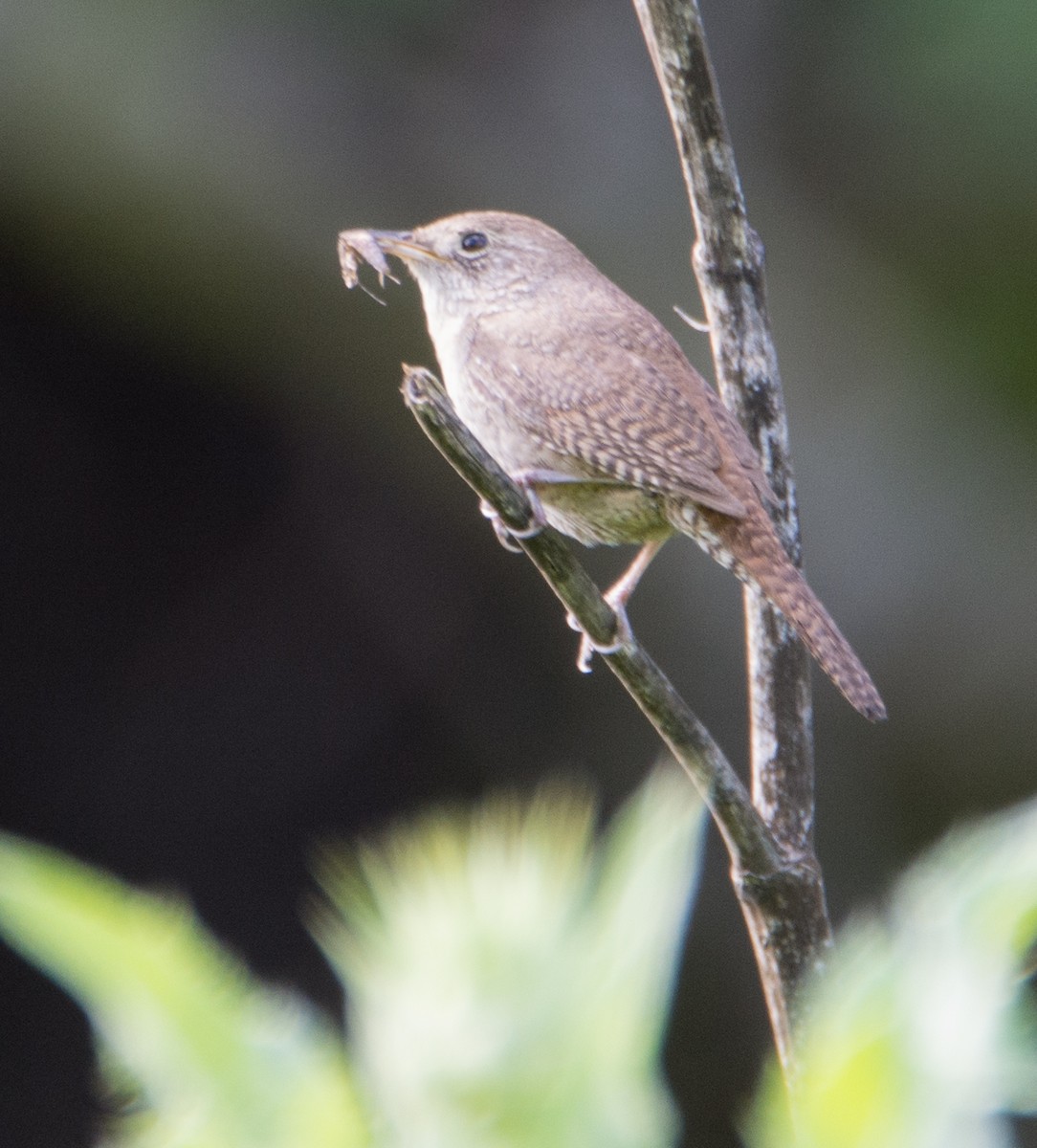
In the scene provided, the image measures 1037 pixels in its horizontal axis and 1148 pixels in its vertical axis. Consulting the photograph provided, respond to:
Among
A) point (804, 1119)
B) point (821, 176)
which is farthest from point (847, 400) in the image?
point (804, 1119)

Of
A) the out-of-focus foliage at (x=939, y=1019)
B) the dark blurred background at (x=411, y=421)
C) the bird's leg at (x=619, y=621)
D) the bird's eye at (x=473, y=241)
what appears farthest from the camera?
the dark blurred background at (x=411, y=421)

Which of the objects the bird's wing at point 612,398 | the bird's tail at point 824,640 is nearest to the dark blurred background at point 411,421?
the bird's wing at point 612,398

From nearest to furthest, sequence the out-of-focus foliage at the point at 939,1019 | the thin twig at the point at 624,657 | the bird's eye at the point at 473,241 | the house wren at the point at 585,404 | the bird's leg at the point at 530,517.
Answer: the out-of-focus foliage at the point at 939,1019, the thin twig at the point at 624,657, the bird's leg at the point at 530,517, the house wren at the point at 585,404, the bird's eye at the point at 473,241

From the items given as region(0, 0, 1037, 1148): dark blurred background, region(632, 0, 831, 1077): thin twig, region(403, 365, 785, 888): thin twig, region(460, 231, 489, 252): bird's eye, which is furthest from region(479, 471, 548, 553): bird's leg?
region(0, 0, 1037, 1148): dark blurred background

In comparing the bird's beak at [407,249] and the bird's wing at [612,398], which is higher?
the bird's beak at [407,249]

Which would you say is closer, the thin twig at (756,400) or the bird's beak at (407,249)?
the thin twig at (756,400)

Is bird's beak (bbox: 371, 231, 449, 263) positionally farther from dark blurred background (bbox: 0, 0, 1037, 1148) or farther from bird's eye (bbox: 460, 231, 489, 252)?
dark blurred background (bbox: 0, 0, 1037, 1148)

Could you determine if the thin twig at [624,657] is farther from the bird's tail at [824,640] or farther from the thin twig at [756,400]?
the bird's tail at [824,640]

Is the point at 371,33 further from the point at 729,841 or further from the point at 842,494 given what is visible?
the point at 729,841
